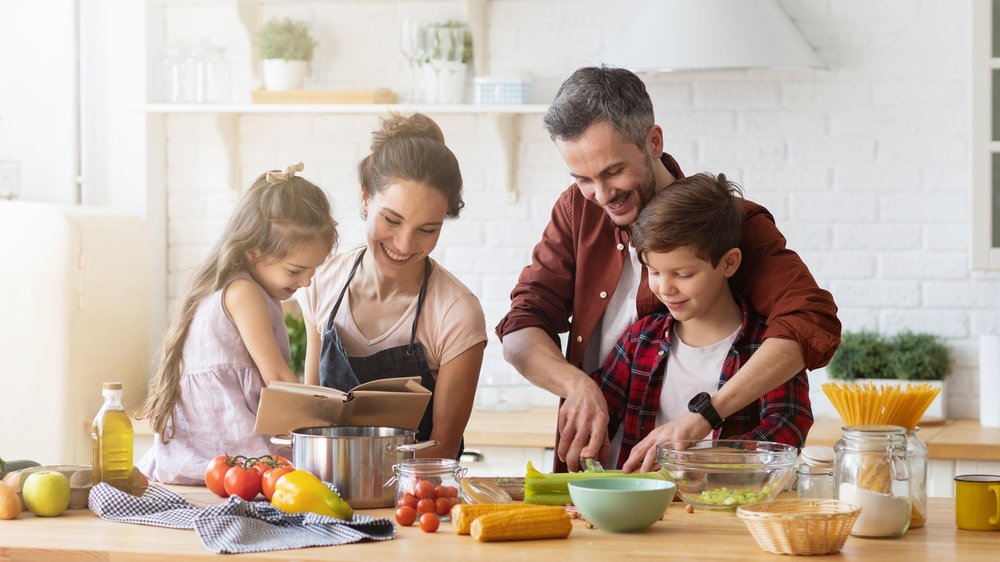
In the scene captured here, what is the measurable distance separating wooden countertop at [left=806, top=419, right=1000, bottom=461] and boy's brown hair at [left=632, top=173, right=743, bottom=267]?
46.3 inches

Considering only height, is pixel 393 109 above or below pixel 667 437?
above

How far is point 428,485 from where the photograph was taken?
2.01 metres

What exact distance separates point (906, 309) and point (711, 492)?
2286 millimetres

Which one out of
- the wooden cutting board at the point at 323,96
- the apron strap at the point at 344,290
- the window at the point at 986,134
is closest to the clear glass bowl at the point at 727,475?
the apron strap at the point at 344,290

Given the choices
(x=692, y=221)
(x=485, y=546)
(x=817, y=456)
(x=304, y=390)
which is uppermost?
(x=692, y=221)

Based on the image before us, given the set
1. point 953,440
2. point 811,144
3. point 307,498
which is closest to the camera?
point 307,498

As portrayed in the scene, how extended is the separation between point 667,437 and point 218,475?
823 millimetres

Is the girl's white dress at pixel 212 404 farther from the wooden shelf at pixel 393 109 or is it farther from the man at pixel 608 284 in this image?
the wooden shelf at pixel 393 109

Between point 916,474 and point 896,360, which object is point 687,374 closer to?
point 916,474

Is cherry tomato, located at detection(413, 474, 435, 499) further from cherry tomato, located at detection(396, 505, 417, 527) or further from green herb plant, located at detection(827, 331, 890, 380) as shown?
green herb plant, located at detection(827, 331, 890, 380)

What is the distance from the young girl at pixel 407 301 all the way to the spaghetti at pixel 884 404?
89cm

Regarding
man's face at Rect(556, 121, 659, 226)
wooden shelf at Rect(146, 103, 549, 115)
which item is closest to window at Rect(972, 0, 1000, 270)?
wooden shelf at Rect(146, 103, 549, 115)

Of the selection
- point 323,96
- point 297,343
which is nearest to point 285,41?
point 323,96

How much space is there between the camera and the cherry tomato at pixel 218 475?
2121mm
